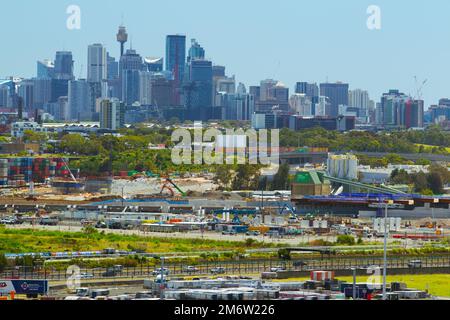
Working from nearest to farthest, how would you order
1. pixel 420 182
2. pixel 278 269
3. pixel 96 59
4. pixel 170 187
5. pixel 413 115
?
pixel 278 269 → pixel 96 59 → pixel 170 187 → pixel 420 182 → pixel 413 115

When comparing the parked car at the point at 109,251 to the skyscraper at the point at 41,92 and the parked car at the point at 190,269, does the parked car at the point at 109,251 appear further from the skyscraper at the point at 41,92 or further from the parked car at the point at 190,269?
the skyscraper at the point at 41,92

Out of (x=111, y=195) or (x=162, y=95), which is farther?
(x=162, y=95)

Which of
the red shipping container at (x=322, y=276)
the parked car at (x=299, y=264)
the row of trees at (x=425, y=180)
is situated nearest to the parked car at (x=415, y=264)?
the parked car at (x=299, y=264)

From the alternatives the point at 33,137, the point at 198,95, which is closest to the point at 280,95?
the point at 198,95

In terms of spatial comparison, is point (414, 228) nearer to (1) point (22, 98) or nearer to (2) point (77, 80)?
(2) point (77, 80)

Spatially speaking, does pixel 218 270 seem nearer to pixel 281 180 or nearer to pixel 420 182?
pixel 281 180

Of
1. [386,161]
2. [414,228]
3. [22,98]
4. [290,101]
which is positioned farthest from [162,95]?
[414,228]
